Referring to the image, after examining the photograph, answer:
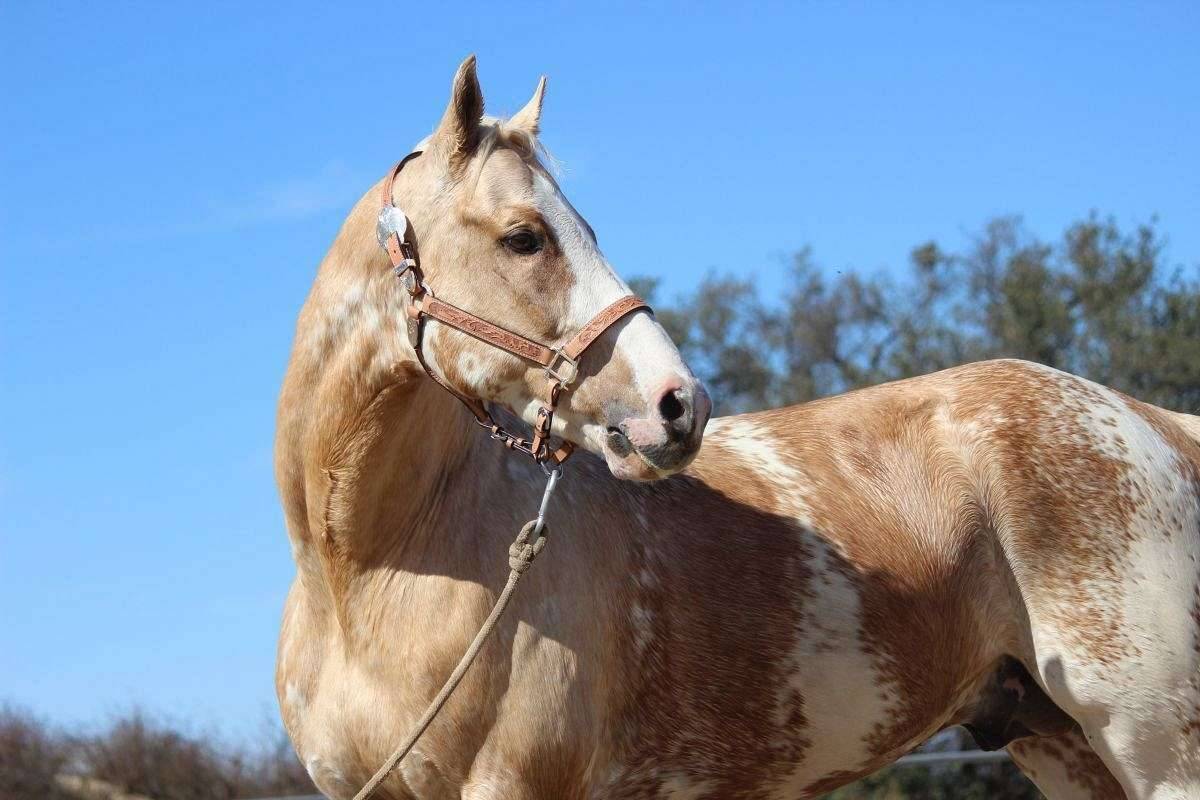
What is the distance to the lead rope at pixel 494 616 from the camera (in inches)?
145

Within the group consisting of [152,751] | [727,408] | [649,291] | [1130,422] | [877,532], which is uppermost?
[649,291]

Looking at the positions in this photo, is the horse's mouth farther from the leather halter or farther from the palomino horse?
the leather halter

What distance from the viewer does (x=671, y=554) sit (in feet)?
14.1

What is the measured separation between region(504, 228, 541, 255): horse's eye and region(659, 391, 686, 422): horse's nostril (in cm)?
59

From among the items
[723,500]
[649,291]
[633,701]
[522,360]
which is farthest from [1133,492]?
[649,291]

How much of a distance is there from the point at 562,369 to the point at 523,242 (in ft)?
1.24

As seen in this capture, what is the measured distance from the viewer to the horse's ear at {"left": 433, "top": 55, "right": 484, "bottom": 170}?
149 inches

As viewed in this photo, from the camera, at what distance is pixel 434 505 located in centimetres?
402

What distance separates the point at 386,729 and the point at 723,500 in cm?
137

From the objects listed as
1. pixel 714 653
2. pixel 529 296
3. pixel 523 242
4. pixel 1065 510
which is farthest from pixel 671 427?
pixel 1065 510

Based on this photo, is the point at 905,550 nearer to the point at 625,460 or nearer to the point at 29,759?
the point at 625,460

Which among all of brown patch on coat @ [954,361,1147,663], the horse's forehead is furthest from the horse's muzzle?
brown patch on coat @ [954,361,1147,663]

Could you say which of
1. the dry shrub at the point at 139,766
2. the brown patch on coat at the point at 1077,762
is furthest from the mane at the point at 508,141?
the dry shrub at the point at 139,766

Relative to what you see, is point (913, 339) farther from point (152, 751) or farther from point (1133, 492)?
point (1133, 492)
